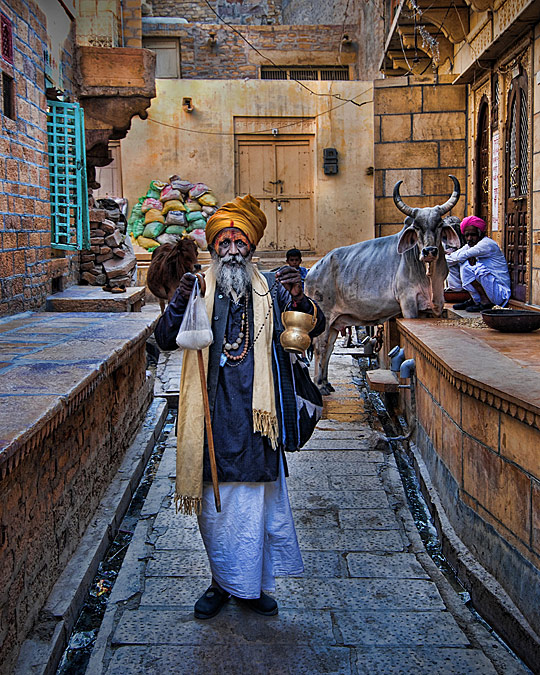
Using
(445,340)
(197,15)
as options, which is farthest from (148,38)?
(445,340)

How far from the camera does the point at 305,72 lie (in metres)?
21.4

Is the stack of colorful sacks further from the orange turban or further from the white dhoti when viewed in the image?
the white dhoti

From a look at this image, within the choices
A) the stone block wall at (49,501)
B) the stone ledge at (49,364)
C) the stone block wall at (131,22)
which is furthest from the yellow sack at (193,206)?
the stone block wall at (49,501)

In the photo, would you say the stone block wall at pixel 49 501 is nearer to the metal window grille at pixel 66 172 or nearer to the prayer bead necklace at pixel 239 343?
the prayer bead necklace at pixel 239 343

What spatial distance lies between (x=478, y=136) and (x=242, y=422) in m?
9.75

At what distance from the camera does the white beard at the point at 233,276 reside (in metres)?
3.49

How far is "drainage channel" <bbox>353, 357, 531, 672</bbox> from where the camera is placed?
3.70 m

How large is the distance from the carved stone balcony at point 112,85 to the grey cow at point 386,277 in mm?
3291

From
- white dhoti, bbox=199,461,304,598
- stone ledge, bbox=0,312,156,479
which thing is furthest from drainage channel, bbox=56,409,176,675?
stone ledge, bbox=0,312,156,479

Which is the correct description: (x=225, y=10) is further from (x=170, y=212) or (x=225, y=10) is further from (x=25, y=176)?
(x=25, y=176)

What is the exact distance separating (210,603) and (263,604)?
9.4 inches

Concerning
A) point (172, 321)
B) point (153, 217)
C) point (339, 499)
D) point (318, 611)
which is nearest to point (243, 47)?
point (153, 217)

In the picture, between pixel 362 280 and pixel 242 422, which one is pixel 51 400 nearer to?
pixel 242 422

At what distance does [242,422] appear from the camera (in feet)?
11.0
